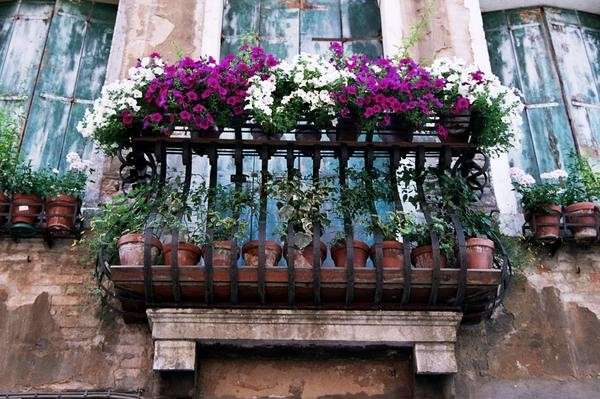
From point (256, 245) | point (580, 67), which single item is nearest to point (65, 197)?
point (256, 245)

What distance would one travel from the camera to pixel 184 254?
580 centimetres

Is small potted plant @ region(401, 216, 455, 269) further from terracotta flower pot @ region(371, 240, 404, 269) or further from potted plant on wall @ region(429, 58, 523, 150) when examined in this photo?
potted plant on wall @ region(429, 58, 523, 150)

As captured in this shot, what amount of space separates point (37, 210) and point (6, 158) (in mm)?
478

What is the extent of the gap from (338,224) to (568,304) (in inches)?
64.8

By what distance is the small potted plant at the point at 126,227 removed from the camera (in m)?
5.82

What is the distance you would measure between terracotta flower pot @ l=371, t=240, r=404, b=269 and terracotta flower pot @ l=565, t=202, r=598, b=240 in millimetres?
1449

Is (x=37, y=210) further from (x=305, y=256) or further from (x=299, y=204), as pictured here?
(x=305, y=256)

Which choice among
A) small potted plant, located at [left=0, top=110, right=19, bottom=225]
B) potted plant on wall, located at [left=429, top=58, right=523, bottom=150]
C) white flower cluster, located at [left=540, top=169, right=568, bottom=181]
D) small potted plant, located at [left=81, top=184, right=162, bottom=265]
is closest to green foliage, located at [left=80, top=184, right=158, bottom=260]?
small potted plant, located at [left=81, top=184, right=162, bottom=265]

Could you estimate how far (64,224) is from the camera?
6.38 m

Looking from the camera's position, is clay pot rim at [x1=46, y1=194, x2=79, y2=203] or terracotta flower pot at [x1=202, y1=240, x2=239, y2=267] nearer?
terracotta flower pot at [x1=202, y1=240, x2=239, y2=267]

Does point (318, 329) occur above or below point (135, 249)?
below

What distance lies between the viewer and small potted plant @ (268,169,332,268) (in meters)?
5.85

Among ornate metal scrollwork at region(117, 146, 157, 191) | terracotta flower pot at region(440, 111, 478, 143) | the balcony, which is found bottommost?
the balcony

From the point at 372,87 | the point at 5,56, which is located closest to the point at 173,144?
the point at 372,87
